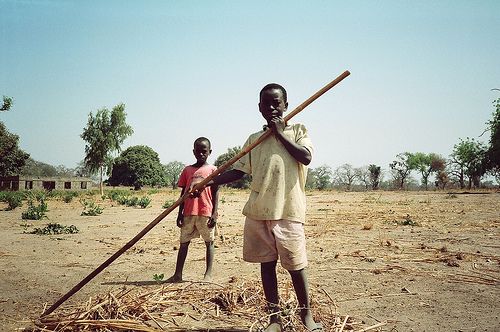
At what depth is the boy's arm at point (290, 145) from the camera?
2.22 meters

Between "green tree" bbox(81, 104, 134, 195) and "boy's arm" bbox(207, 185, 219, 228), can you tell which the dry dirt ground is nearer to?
"boy's arm" bbox(207, 185, 219, 228)

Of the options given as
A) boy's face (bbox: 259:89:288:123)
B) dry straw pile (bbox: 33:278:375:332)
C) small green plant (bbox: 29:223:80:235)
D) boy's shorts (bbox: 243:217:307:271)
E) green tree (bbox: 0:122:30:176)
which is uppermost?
green tree (bbox: 0:122:30:176)

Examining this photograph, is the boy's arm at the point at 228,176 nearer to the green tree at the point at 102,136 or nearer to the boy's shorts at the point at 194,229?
the boy's shorts at the point at 194,229

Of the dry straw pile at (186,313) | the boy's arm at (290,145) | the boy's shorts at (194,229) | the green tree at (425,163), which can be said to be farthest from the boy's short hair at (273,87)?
the green tree at (425,163)

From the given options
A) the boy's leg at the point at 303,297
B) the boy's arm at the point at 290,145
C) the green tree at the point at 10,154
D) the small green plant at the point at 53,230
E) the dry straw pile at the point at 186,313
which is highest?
the green tree at the point at 10,154

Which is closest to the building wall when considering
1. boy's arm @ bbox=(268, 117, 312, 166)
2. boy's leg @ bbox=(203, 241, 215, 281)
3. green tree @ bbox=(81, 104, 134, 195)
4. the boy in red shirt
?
green tree @ bbox=(81, 104, 134, 195)

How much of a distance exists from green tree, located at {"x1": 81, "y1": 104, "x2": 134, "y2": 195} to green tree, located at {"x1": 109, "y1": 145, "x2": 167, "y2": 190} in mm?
23622

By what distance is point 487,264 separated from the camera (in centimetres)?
462

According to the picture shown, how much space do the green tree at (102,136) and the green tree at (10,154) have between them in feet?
41.2

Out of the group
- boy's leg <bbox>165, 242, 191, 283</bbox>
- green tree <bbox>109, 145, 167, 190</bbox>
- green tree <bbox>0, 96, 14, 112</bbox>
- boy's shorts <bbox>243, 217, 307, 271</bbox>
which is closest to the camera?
boy's shorts <bbox>243, 217, 307, 271</bbox>

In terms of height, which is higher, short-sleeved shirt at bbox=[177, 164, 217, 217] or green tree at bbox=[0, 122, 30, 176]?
green tree at bbox=[0, 122, 30, 176]

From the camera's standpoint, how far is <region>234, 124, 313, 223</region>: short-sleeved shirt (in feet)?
7.35

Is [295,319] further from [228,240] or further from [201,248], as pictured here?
[228,240]

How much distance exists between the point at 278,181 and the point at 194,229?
2.25 meters
